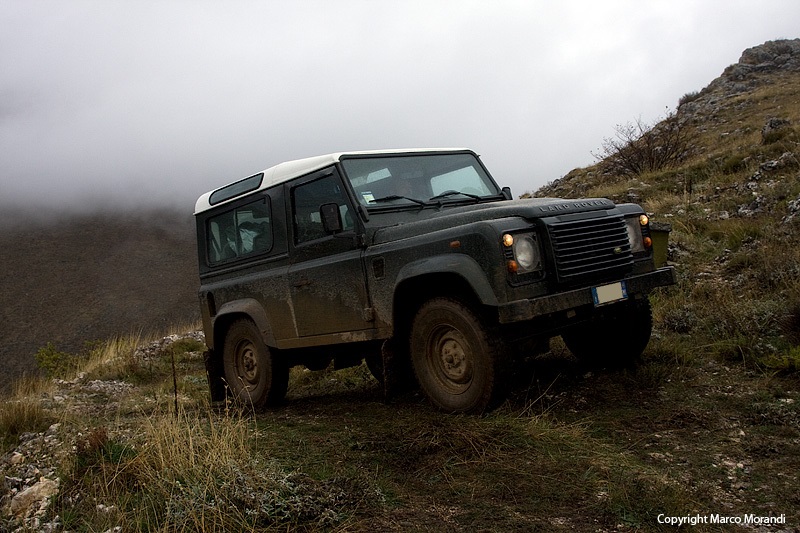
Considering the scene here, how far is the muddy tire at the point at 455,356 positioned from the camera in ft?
13.9

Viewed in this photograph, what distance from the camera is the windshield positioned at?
5.30 meters

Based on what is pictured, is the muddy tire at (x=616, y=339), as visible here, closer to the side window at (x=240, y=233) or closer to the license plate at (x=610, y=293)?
the license plate at (x=610, y=293)

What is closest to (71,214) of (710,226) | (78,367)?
(78,367)

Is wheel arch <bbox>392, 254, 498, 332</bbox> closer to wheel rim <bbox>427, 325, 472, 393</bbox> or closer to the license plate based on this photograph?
wheel rim <bbox>427, 325, 472, 393</bbox>

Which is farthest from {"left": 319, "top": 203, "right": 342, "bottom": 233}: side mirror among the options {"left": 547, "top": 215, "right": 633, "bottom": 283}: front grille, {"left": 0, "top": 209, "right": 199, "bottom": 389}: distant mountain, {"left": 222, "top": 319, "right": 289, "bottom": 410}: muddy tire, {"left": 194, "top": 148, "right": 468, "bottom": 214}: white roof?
{"left": 0, "top": 209, "right": 199, "bottom": 389}: distant mountain

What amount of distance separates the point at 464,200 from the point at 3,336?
33073 millimetres

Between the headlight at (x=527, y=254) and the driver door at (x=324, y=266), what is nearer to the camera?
the headlight at (x=527, y=254)

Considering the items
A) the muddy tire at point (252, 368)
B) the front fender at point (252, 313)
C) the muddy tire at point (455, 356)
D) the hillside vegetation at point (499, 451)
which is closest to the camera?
the hillside vegetation at point (499, 451)

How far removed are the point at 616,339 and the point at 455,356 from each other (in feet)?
5.26

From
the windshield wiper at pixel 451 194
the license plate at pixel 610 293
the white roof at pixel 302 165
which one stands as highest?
the white roof at pixel 302 165

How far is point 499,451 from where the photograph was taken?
3.66 meters

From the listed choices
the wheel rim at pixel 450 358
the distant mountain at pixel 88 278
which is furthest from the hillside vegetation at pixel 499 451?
the distant mountain at pixel 88 278

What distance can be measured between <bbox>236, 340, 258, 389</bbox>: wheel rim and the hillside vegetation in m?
0.44

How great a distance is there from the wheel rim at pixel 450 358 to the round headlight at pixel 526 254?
2.10 feet
